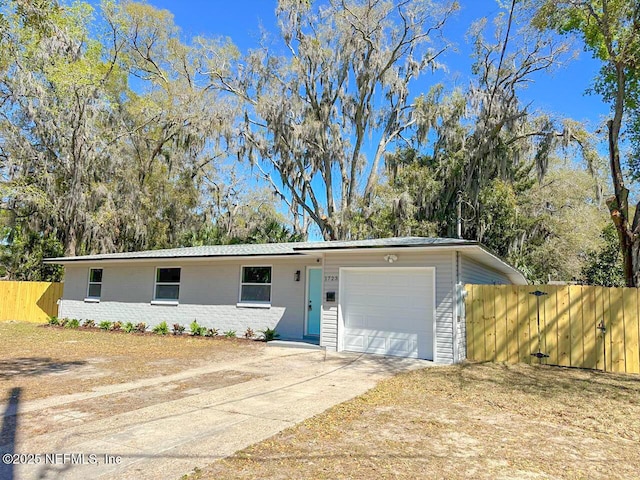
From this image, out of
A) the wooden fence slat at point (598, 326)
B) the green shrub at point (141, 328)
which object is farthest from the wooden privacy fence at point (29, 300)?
the wooden fence slat at point (598, 326)

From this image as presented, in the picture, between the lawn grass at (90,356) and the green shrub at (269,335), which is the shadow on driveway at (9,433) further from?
the green shrub at (269,335)

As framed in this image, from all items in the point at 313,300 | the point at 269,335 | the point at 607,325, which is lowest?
the point at 269,335

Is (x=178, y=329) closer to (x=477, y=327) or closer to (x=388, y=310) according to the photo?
(x=388, y=310)

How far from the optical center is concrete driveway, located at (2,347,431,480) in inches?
138

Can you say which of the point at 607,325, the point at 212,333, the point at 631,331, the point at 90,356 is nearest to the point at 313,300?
the point at 212,333

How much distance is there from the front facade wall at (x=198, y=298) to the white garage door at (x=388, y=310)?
2.42 m

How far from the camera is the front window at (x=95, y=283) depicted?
54.0ft

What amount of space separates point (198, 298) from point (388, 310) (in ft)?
22.8

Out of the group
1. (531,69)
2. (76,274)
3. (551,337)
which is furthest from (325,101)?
(551,337)

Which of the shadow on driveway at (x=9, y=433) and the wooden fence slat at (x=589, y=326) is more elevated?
the wooden fence slat at (x=589, y=326)

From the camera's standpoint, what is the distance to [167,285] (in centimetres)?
1480

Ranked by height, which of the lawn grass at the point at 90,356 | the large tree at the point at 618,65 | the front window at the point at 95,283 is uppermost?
the large tree at the point at 618,65

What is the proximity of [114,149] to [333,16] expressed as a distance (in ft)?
39.5

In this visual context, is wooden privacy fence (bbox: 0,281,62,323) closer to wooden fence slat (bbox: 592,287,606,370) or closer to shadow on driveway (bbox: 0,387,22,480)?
shadow on driveway (bbox: 0,387,22,480)
